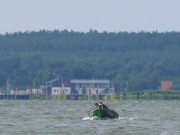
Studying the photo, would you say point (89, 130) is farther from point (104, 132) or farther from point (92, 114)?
point (92, 114)

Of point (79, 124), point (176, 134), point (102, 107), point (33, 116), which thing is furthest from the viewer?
point (33, 116)

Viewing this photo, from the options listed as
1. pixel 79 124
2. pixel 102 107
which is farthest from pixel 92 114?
pixel 79 124

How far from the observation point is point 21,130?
90.2 metres

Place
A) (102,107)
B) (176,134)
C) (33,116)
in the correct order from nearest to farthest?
(176,134)
(102,107)
(33,116)

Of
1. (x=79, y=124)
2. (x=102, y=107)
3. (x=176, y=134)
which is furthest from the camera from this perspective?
(x=102, y=107)

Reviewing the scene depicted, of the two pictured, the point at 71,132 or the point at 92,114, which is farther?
the point at 92,114

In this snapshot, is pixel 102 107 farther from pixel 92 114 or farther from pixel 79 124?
pixel 79 124

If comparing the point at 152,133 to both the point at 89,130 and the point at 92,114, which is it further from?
the point at 92,114

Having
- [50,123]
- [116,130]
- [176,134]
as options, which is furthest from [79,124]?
[176,134]

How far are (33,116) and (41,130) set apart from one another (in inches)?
988

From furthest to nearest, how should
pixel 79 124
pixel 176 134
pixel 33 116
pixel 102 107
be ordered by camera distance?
pixel 33 116 < pixel 102 107 < pixel 79 124 < pixel 176 134

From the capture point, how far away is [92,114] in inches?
4235

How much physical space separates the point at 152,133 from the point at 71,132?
6.94 m

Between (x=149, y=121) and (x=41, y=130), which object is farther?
(x=149, y=121)
